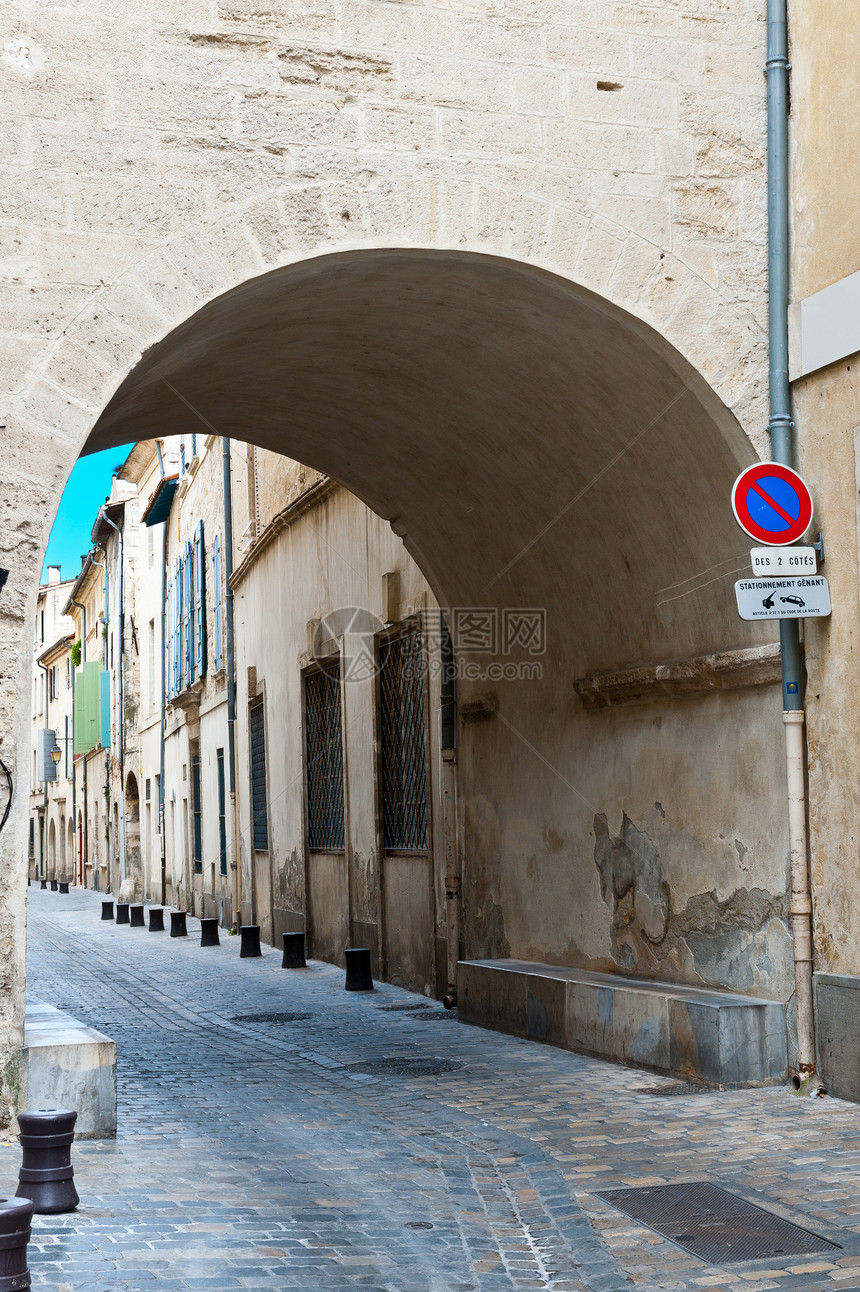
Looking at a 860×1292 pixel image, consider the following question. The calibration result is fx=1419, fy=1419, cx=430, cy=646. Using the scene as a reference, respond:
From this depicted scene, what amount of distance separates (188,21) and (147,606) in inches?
985

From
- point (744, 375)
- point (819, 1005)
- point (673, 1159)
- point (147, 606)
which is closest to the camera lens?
point (673, 1159)

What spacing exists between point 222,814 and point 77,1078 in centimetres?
1524

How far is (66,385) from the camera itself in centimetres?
596

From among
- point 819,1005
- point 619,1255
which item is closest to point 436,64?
point 819,1005

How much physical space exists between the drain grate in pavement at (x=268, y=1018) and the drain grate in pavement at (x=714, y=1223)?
5517 mm

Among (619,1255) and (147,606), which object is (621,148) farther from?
(147,606)

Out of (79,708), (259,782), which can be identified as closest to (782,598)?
(259,782)

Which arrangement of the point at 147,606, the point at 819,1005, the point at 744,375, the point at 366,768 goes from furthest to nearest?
the point at 147,606
the point at 366,768
the point at 744,375
the point at 819,1005

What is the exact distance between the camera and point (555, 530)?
344 inches

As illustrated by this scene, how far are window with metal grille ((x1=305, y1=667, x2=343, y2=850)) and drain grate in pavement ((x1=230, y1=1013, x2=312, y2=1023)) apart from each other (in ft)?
12.6

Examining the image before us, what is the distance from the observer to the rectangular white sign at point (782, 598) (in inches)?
255

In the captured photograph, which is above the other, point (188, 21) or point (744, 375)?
point (188, 21)

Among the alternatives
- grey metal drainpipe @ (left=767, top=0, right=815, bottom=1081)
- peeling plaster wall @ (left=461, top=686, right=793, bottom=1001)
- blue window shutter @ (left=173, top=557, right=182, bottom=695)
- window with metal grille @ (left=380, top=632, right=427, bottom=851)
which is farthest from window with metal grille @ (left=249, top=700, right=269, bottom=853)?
grey metal drainpipe @ (left=767, top=0, right=815, bottom=1081)

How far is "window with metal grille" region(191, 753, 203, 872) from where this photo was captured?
23.4 m
